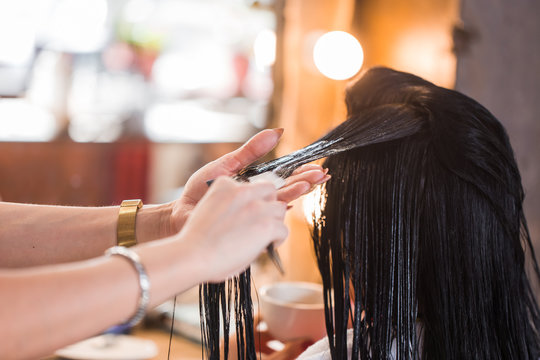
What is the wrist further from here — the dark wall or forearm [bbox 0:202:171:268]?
the dark wall

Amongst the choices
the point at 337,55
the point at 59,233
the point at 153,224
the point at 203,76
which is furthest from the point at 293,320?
the point at 203,76

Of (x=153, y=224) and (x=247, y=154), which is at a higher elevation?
(x=247, y=154)

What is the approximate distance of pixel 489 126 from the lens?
0.94 metres

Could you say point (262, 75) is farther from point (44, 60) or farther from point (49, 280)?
point (49, 280)

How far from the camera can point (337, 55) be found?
2.22 metres

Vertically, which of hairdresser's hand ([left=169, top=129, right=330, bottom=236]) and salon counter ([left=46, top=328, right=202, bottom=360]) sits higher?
hairdresser's hand ([left=169, top=129, right=330, bottom=236])

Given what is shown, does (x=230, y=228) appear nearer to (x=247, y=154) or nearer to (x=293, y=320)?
(x=247, y=154)

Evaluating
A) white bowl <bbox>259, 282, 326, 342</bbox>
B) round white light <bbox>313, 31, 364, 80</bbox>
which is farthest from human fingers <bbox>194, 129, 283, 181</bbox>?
round white light <bbox>313, 31, 364, 80</bbox>

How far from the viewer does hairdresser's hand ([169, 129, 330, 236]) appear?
2.53ft

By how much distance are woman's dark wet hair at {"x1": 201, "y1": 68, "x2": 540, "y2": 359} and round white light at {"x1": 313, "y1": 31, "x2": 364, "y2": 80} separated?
51.3 inches

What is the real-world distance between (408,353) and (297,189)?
1.27ft

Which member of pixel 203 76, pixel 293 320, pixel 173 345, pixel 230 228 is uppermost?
pixel 203 76

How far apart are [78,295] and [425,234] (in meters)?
0.63

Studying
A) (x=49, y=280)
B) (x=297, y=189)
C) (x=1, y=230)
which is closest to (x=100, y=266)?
(x=49, y=280)
